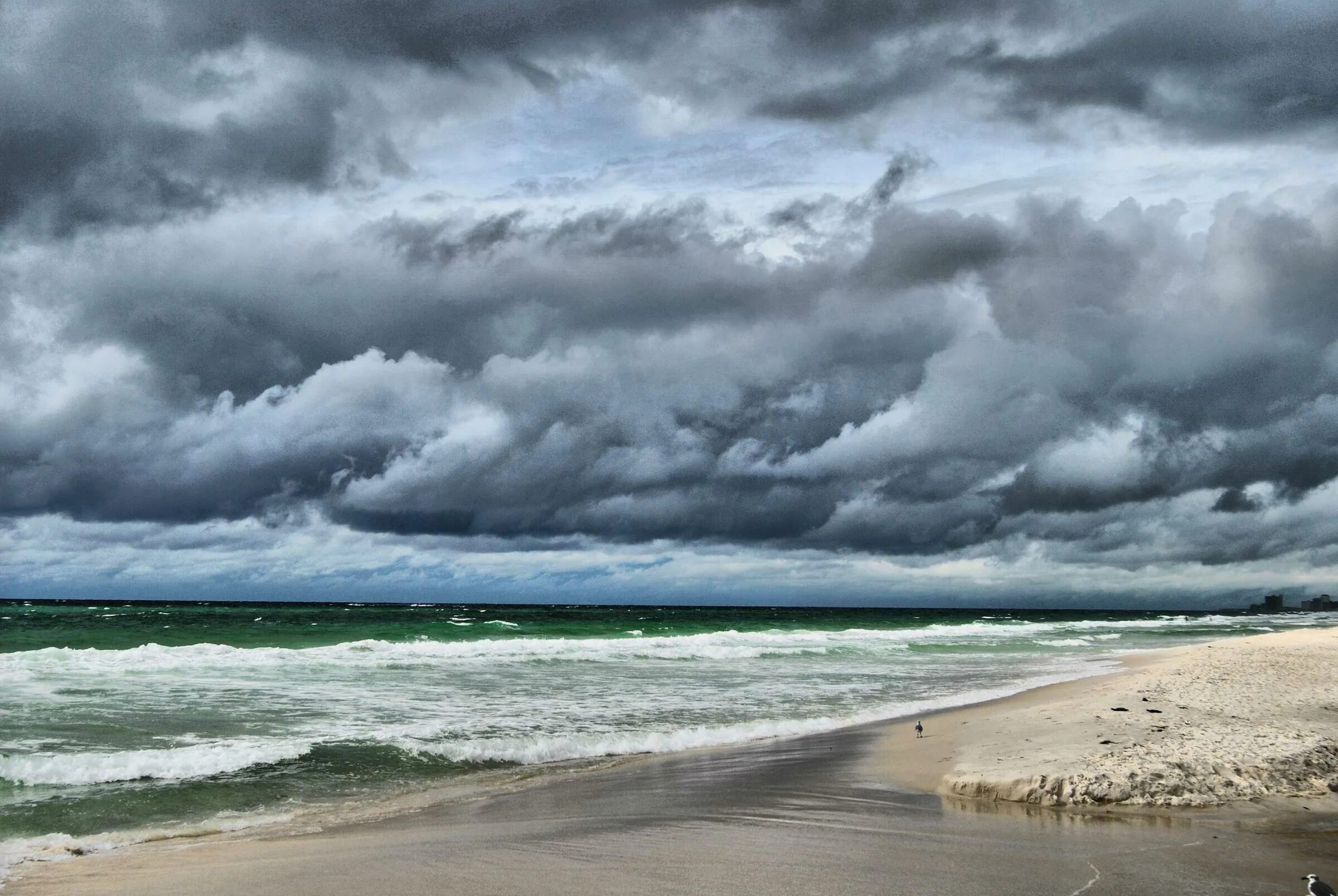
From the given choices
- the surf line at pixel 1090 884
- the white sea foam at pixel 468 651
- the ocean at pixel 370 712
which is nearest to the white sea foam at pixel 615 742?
the ocean at pixel 370 712

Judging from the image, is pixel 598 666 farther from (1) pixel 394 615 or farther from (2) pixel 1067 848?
(1) pixel 394 615

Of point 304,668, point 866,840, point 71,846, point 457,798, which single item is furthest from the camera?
point 304,668

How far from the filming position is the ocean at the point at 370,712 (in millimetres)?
10406

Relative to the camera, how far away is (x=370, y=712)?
686 inches

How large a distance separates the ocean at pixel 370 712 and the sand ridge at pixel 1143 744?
10.2ft

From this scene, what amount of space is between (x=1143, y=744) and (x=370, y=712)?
42.7 feet

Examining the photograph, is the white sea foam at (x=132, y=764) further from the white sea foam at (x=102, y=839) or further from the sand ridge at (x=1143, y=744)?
the sand ridge at (x=1143, y=744)

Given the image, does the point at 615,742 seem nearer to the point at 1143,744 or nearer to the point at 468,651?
the point at 1143,744

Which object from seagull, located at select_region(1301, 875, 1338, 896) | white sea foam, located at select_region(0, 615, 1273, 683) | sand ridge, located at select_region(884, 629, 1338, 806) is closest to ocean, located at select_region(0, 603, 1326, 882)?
white sea foam, located at select_region(0, 615, 1273, 683)

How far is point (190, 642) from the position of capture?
47.0 m

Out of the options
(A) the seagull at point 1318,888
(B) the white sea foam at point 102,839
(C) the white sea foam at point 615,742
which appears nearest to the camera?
(A) the seagull at point 1318,888

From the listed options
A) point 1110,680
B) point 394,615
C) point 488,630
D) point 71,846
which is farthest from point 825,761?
point 394,615

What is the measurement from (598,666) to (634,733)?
49.5ft

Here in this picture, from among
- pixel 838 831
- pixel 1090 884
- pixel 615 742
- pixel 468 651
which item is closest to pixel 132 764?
pixel 615 742
